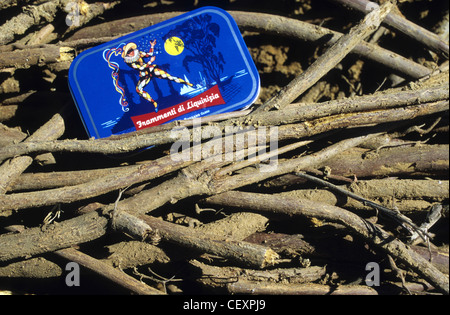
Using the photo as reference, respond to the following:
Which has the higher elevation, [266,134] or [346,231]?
[266,134]

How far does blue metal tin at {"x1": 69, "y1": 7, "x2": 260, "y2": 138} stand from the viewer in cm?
166

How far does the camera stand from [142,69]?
5.47 feet

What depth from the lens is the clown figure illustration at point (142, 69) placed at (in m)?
1.67

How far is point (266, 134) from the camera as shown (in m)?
1.52

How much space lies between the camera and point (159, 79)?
167cm

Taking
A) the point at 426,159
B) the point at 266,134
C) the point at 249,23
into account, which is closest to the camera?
the point at 266,134

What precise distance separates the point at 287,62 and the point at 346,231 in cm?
96

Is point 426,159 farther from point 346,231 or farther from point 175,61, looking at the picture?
point 175,61

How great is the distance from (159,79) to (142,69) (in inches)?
3.5

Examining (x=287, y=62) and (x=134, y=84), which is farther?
(x=287, y=62)

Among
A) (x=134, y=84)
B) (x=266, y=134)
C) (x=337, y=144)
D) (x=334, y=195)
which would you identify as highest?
(x=134, y=84)

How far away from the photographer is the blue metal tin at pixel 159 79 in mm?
1657

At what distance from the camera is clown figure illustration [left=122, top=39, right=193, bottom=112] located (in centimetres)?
167

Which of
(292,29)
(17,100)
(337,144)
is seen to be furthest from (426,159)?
(17,100)
